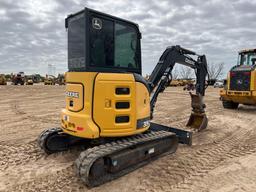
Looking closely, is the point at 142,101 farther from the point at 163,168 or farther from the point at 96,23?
the point at 96,23

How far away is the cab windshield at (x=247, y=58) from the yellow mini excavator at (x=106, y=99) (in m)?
9.31

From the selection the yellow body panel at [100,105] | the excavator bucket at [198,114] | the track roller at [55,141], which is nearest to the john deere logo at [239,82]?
the excavator bucket at [198,114]

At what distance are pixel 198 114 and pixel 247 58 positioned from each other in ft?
22.1

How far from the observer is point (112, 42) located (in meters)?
4.57

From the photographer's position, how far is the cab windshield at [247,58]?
487 inches

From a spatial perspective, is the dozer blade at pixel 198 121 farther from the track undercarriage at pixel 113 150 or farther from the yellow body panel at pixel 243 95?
the yellow body panel at pixel 243 95

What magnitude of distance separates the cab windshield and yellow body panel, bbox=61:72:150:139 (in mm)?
9809

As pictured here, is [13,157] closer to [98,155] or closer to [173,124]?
[98,155]

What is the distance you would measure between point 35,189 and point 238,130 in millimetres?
6381

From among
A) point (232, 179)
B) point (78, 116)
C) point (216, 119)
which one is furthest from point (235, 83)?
point (78, 116)

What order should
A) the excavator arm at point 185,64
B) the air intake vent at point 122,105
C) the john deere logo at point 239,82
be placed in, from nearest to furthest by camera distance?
the air intake vent at point 122,105, the excavator arm at point 185,64, the john deere logo at point 239,82

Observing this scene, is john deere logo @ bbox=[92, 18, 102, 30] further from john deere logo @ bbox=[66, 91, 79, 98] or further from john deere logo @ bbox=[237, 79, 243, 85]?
john deere logo @ bbox=[237, 79, 243, 85]

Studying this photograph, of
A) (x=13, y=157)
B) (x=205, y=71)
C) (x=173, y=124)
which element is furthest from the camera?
(x=173, y=124)

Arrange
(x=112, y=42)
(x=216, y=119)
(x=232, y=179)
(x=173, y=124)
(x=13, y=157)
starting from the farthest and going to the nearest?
(x=216, y=119) < (x=173, y=124) < (x=13, y=157) < (x=112, y=42) < (x=232, y=179)
